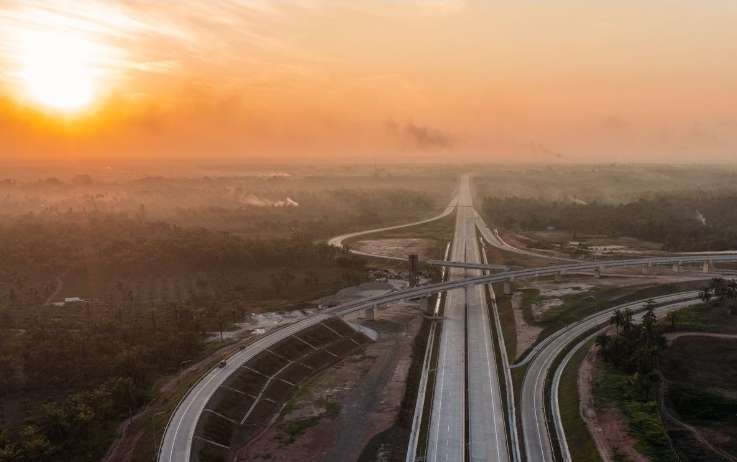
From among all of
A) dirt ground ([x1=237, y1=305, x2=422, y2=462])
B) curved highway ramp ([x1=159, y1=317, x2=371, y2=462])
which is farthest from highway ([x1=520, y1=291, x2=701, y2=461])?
curved highway ramp ([x1=159, y1=317, x2=371, y2=462])

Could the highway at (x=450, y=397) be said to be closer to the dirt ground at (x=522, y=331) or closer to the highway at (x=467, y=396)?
the highway at (x=467, y=396)

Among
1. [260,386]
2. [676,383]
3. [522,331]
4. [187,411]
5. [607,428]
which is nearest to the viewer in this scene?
[607,428]

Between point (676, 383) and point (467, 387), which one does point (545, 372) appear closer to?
point (467, 387)

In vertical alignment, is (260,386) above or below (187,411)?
below

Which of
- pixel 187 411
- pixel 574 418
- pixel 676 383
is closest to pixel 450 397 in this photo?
pixel 574 418

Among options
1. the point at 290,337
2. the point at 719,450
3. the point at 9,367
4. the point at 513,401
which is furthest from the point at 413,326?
the point at 9,367

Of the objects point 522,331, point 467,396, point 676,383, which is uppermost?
point 522,331

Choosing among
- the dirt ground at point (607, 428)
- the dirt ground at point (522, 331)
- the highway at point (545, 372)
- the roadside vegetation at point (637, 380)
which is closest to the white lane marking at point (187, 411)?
the highway at point (545, 372)

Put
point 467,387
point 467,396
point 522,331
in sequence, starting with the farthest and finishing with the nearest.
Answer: point 522,331, point 467,387, point 467,396
